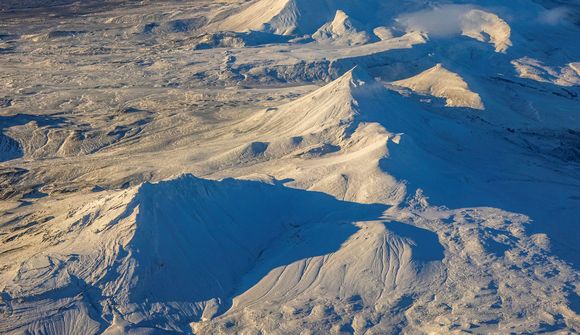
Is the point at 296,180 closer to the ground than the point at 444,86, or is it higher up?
higher up

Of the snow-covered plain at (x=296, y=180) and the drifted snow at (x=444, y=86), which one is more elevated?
the snow-covered plain at (x=296, y=180)

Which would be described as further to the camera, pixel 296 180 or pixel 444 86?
pixel 444 86

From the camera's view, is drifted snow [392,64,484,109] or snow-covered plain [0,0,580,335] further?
drifted snow [392,64,484,109]

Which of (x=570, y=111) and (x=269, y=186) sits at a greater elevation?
(x=269, y=186)

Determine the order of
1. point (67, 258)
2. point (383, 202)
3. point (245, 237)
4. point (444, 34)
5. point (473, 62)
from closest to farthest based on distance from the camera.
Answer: point (67, 258), point (245, 237), point (383, 202), point (473, 62), point (444, 34)

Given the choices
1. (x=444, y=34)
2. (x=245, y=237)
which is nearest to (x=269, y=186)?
(x=245, y=237)

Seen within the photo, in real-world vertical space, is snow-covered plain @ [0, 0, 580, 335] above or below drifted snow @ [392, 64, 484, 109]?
above

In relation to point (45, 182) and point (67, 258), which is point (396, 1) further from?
point (67, 258)

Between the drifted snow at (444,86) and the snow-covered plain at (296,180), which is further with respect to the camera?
the drifted snow at (444,86)
